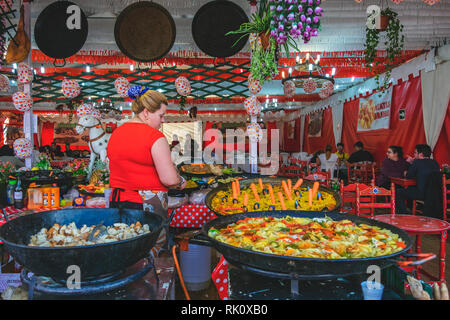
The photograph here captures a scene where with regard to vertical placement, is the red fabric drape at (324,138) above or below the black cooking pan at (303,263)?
above

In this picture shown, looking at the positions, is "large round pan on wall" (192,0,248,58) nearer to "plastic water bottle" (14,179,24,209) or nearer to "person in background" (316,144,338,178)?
"plastic water bottle" (14,179,24,209)

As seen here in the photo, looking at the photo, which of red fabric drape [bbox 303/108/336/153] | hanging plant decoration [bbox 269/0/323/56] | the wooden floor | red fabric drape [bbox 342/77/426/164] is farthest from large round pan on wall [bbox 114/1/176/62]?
red fabric drape [bbox 303/108/336/153]

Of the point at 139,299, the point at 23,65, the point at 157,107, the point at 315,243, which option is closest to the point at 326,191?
the point at 315,243

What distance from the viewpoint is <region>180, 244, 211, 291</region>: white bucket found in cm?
303

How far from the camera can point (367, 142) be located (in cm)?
934

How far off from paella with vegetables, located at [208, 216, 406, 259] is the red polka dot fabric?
4.96 ft

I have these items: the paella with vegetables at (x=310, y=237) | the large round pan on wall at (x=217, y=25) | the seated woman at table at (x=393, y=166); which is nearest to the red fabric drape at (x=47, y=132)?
the large round pan on wall at (x=217, y=25)

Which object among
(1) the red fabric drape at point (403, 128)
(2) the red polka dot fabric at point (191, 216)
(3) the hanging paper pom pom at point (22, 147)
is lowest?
(2) the red polka dot fabric at point (191, 216)

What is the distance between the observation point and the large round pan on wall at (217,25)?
4043 millimetres

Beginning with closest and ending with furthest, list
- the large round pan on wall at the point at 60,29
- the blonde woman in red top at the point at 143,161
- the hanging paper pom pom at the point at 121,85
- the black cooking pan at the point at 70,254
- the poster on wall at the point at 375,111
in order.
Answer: the black cooking pan at the point at 70,254
the blonde woman in red top at the point at 143,161
the large round pan on wall at the point at 60,29
the hanging paper pom pom at the point at 121,85
the poster on wall at the point at 375,111

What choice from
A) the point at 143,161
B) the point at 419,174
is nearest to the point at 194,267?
the point at 143,161

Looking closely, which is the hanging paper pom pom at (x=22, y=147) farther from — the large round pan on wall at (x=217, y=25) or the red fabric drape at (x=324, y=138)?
the red fabric drape at (x=324, y=138)

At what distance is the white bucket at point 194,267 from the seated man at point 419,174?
4225 millimetres

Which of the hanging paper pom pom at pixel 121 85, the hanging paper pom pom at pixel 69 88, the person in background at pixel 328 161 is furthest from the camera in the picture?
the person in background at pixel 328 161
